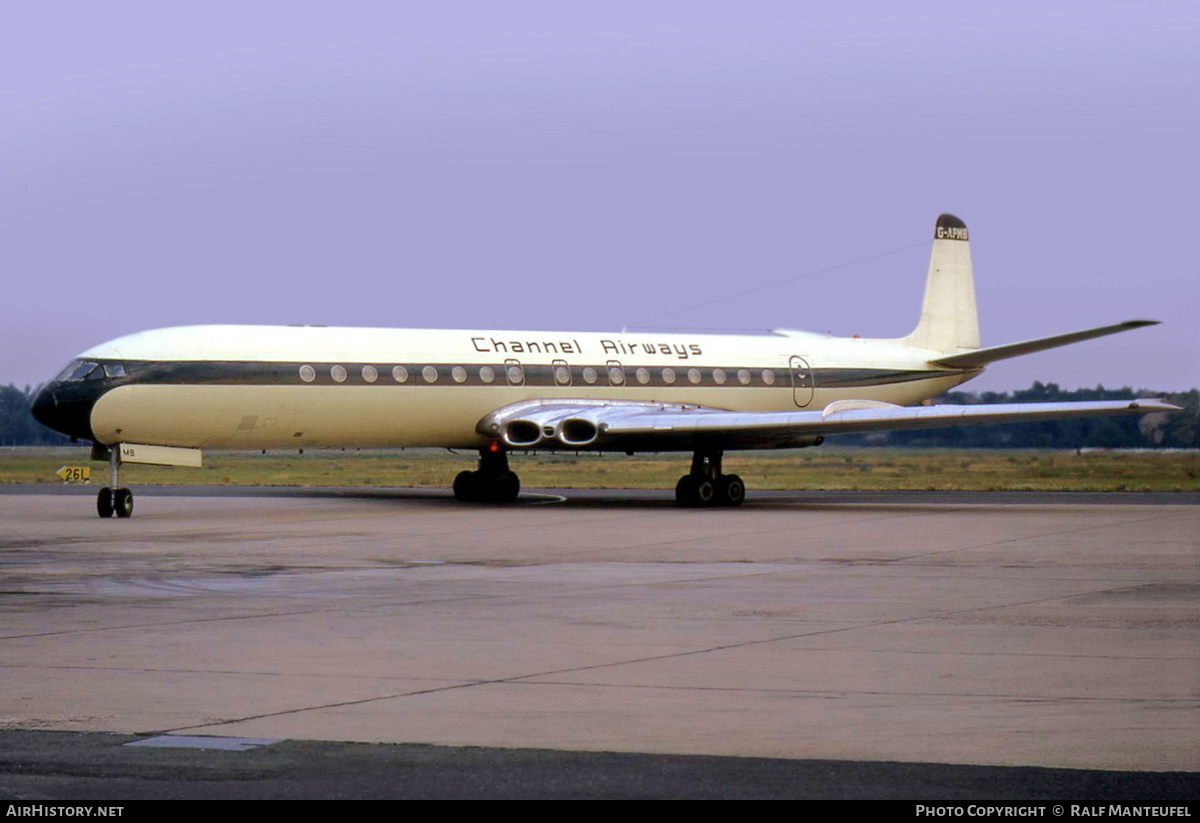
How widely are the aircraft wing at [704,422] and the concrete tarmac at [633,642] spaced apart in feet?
19.3

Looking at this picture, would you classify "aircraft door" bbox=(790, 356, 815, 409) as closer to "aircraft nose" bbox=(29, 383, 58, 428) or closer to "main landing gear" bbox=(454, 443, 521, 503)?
"main landing gear" bbox=(454, 443, 521, 503)

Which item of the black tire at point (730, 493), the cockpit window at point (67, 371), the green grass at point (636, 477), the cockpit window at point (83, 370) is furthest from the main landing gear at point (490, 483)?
the green grass at point (636, 477)

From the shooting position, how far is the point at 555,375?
3117 centimetres

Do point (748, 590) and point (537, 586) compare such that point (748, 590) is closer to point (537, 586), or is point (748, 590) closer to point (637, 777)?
point (537, 586)

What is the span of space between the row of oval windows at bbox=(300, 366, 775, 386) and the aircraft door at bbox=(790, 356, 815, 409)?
0.57 meters

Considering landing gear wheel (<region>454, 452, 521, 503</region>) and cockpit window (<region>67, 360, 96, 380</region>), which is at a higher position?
cockpit window (<region>67, 360, 96, 380</region>)

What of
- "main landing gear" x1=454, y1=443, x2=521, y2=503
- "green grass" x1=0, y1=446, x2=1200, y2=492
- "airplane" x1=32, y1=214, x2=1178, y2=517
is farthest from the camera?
"green grass" x1=0, y1=446, x2=1200, y2=492

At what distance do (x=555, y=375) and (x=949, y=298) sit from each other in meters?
11.5

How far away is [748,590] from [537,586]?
195cm

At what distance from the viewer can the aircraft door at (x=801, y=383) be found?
34.1 m

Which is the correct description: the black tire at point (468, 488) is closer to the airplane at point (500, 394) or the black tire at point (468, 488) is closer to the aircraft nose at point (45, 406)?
the airplane at point (500, 394)

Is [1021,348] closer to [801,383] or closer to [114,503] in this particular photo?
[801,383]

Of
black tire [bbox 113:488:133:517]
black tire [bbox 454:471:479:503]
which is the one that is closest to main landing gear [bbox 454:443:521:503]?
black tire [bbox 454:471:479:503]

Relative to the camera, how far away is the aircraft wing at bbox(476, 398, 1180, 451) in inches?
1093
